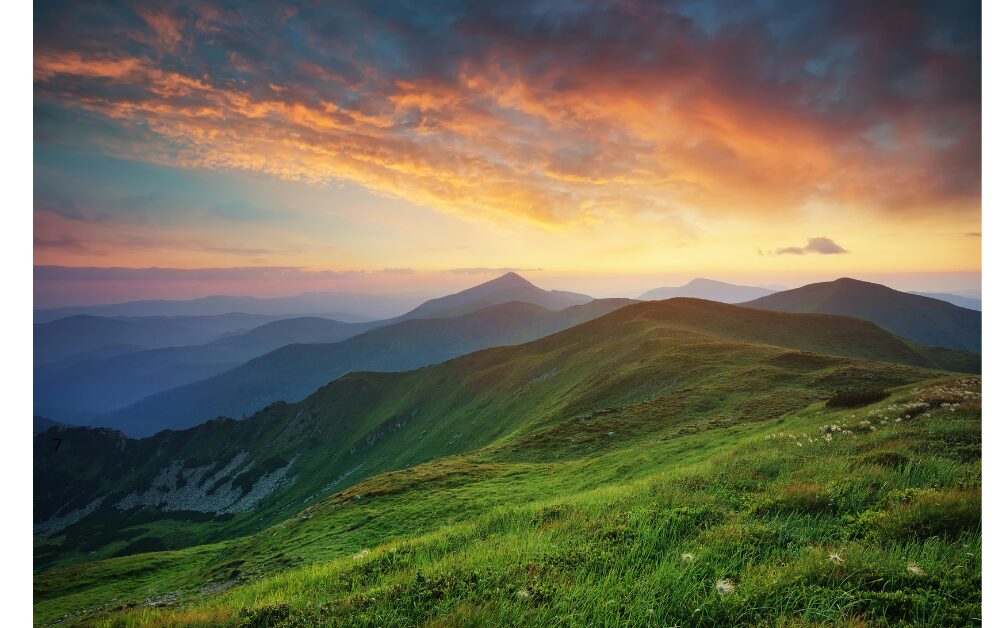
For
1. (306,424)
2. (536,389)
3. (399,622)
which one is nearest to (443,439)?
(536,389)

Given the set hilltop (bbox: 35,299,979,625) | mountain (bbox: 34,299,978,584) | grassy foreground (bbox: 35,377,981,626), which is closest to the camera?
grassy foreground (bbox: 35,377,981,626)

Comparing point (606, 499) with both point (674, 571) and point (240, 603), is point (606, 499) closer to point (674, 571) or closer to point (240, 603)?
point (674, 571)

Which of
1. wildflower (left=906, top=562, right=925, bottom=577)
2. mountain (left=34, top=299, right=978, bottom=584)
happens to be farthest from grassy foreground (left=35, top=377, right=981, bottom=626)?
mountain (left=34, top=299, right=978, bottom=584)

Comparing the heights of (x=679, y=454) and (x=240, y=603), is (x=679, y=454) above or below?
below

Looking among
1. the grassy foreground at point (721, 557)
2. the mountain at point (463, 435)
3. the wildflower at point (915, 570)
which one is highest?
the wildflower at point (915, 570)

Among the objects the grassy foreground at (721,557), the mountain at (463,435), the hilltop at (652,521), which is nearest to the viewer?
the grassy foreground at (721,557)

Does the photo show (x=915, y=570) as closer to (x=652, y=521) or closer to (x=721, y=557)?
(x=721, y=557)

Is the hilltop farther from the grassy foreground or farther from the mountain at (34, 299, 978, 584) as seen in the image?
the mountain at (34, 299, 978, 584)

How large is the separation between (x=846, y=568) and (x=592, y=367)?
61.5 metres

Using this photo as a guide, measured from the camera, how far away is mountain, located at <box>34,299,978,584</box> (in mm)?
22438

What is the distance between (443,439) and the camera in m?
73.7

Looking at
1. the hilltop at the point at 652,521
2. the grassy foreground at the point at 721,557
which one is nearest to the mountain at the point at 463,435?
the hilltop at the point at 652,521

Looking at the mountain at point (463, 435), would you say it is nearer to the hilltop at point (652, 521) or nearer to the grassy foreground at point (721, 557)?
the hilltop at point (652, 521)

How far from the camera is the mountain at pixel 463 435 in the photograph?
2244cm
